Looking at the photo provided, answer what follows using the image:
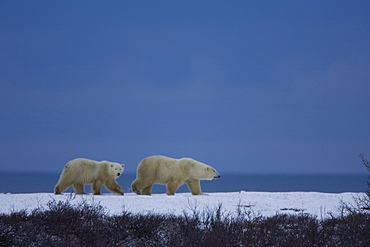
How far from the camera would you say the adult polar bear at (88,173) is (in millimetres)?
12672

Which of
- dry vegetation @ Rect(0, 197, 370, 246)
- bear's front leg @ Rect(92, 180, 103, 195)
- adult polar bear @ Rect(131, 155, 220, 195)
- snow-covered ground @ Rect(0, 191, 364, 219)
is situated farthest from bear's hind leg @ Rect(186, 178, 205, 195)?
dry vegetation @ Rect(0, 197, 370, 246)

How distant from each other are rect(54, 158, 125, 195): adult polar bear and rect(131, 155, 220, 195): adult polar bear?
0.65 meters

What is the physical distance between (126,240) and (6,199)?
16.3ft

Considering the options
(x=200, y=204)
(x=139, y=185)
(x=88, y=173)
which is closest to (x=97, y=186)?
(x=88, y=173)

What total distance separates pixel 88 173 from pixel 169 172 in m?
2.32

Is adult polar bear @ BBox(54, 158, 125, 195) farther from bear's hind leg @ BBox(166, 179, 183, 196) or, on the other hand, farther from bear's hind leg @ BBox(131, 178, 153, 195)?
bear's hind leg @ BBox(166, 179, 183, 196)

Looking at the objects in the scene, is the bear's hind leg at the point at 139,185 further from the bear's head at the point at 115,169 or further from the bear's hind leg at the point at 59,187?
the bear's hind leg at the point at 59,187

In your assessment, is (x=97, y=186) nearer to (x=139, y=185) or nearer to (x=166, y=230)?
(x=139, y=185)

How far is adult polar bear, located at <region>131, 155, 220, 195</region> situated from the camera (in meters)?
12.9

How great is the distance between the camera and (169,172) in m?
12.9

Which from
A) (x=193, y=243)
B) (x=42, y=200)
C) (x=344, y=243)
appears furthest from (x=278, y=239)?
(x=42, y=200)

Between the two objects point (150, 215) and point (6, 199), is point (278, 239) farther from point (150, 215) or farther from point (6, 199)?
point (6, 199)

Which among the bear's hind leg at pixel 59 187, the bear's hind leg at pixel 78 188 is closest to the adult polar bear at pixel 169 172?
the bear's hind leg at pixel 78 188

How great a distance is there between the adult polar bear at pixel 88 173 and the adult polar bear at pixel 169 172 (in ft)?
2.14
